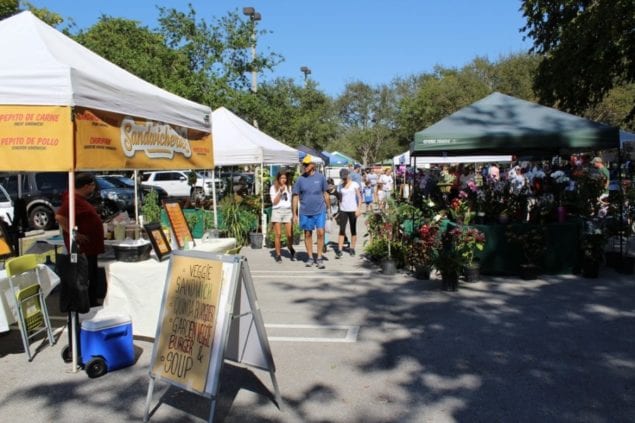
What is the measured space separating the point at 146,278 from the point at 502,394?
134 inches

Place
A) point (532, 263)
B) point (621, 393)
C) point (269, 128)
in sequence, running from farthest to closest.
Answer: point (269, 128)
point (532, 263)
point (621, 393)

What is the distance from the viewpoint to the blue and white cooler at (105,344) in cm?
471

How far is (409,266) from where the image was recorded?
8.89 m

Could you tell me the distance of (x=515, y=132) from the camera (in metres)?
8.73

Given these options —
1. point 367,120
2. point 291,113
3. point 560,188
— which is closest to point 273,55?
point 291,113

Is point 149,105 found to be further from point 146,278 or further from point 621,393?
point 621,393

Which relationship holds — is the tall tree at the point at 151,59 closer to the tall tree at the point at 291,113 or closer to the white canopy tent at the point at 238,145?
the tall tree at the point at 291,113

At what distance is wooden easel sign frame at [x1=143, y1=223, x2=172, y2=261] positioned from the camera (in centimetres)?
565

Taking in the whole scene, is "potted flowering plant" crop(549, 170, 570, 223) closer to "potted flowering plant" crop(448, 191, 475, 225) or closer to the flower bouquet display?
"potted flowering plant" crop(448, 191, 475, 225)

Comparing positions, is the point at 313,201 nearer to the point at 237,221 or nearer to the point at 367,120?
the point at 237,221

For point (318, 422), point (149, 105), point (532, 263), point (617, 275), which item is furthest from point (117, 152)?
point (617, 275)

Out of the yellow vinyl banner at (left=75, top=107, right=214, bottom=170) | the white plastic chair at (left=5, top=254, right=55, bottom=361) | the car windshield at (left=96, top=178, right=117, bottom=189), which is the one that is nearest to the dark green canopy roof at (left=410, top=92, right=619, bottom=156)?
the yellow vinyl banner at (left=75, top=107, right=214, bottom=170)

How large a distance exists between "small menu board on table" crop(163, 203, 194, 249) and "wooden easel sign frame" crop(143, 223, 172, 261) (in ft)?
1.73

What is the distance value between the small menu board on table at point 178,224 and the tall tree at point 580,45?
1332 cm
